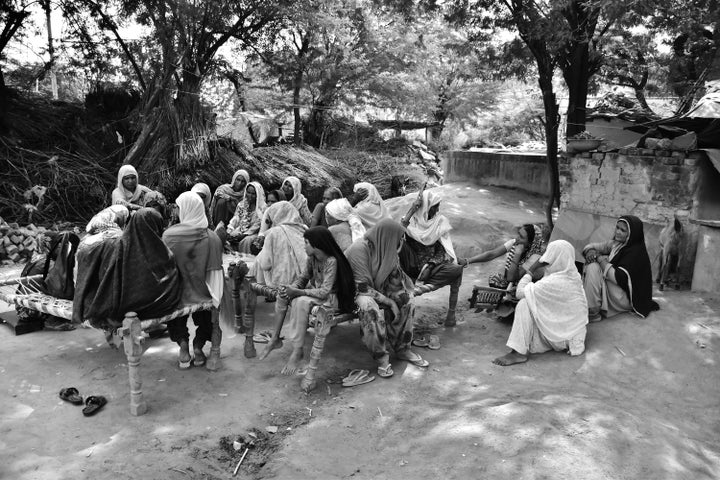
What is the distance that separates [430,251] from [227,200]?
10.3ft

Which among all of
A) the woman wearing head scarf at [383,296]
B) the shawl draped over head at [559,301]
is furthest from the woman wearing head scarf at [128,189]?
the shawl draped over head at [559,301]

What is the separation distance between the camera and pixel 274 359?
4.58 metres

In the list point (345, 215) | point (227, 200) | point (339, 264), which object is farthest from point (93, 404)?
point (227, 200)

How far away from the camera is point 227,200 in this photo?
7297 millimetres

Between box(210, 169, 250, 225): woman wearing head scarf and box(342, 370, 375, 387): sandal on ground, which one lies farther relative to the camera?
box(210, 169, 250, 225): woman wearing head scarf

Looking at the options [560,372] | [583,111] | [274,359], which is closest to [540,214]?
[583,111]

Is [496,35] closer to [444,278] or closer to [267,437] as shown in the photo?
[444,278]

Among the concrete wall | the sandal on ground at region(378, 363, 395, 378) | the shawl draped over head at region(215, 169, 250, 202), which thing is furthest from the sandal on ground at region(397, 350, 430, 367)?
the concrete wall

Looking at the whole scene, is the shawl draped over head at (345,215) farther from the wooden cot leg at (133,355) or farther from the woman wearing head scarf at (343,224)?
the wooden cot leg at (133,355)

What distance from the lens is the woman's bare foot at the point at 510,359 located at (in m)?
4.54

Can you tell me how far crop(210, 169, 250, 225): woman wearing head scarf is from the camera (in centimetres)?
727

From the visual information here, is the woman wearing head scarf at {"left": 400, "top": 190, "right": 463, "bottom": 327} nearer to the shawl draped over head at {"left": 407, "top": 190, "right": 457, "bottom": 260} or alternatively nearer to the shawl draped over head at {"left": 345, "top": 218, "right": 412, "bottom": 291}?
the shawl draped over head at {"left": 407, "top": 190, "right": 457, "bottom": 260}

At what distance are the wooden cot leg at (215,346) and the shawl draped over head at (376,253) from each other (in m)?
1.18

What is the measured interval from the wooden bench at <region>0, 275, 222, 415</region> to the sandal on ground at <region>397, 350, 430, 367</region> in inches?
61.5
